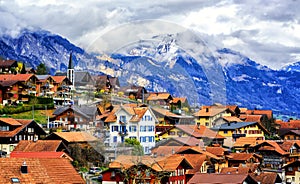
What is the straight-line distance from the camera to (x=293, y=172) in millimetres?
47469

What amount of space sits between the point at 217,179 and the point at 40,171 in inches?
564

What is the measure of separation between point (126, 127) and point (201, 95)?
174 centimetres

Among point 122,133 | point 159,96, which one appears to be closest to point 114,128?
point 122,133

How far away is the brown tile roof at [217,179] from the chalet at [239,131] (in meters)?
23.9

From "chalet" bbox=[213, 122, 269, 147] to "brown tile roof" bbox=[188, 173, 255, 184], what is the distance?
23888mm

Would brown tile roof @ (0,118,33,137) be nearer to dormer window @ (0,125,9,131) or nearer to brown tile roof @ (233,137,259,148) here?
dormer window @ (0,125,9,131)

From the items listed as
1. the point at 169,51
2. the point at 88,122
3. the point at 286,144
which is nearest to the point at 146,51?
the point at 169,51

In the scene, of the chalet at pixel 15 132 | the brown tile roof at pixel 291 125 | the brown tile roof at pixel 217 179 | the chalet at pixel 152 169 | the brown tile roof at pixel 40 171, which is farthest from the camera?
the brown tile roof at pixel 291 125

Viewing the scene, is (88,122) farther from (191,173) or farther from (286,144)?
(286,144)

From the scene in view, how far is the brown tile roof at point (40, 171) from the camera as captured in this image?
65.9ft

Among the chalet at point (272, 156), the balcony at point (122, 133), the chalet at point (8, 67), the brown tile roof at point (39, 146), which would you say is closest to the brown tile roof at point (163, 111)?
the balcony at point (122, 133)

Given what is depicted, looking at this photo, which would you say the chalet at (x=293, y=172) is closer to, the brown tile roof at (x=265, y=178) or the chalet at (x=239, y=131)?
the brown tile roof at (x=265, y=178)

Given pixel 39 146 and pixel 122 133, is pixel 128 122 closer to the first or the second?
pixel 122 133

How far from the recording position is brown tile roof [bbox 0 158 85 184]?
2009cm
